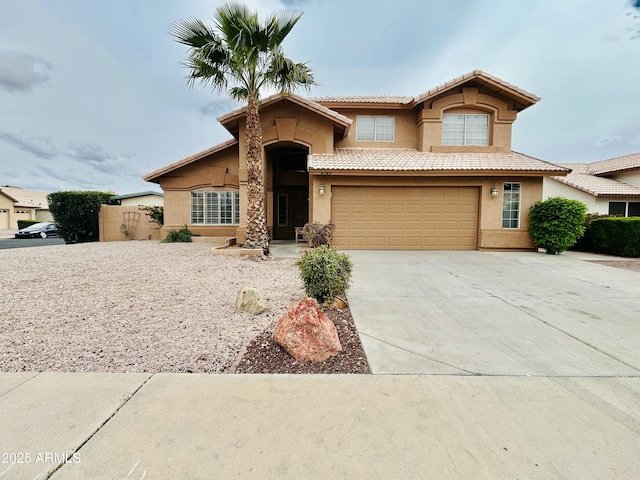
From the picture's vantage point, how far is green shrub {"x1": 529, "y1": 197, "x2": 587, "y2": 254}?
11.9m

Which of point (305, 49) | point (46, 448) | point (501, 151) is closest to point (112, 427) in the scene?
point (46, 448)

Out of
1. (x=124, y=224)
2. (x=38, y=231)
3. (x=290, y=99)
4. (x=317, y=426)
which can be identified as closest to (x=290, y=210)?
(x=290, y=99)

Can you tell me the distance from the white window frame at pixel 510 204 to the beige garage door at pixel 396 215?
1.17 meters

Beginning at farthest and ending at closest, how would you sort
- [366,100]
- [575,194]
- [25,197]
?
[25,197] → [575,194] → [366,100]

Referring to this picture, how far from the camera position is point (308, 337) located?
11.7 feet

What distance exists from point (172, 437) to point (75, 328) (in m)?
3.11

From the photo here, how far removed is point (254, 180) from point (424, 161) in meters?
7.22

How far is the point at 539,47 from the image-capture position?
13.6m

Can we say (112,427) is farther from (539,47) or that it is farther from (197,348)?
(539,47)

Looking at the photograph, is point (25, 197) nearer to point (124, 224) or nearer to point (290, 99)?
point (124, 224)

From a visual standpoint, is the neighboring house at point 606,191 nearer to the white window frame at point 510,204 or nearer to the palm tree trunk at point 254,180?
the white window frame at point 510,204

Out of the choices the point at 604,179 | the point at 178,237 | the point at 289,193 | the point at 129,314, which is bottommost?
the point at 129,314

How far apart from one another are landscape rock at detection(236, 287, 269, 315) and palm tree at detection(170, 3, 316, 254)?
5.81m

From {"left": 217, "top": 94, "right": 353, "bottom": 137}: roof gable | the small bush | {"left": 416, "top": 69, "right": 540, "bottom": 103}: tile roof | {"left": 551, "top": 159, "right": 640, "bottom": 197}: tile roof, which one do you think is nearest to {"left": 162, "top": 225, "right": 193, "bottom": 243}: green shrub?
{"left": 217, "top": 94, "right": 353, "bottom": 137}: roof gable
